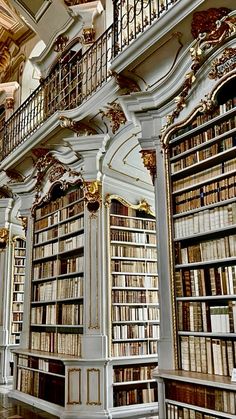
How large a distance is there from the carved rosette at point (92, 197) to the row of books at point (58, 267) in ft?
2.10

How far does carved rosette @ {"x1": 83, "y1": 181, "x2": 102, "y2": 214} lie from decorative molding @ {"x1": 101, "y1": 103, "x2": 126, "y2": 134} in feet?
2.35

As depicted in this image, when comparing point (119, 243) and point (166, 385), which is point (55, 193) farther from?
point (166, 385)

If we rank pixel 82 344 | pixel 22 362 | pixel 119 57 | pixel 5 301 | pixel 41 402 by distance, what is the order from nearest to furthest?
pixel 119 57 < pixel 82 344 < pixel 41 402 < pixel 22 362 < pixel 5 301

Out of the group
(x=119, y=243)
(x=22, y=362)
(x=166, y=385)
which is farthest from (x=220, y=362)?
(x=22, y=362)

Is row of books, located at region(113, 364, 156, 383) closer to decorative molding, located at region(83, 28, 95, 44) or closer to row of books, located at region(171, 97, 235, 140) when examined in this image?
row of books, located at region(171, 97, 235, 140)

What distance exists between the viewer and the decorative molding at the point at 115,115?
14.8ft

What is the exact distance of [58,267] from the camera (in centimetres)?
552

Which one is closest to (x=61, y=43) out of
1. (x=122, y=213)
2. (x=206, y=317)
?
(x=122, y=213)

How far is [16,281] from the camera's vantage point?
7.63m

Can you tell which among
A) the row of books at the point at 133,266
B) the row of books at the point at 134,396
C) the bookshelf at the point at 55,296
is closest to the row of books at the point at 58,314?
the bookshelf at the point at 55,296

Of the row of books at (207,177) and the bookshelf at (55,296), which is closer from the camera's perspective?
the row of books at (207,177)

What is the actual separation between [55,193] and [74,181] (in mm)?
680

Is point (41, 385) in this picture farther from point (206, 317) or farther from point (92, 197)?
point (206, 317)

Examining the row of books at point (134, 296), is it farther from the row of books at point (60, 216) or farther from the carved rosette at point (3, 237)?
the carved rosette at point (3, 237)
